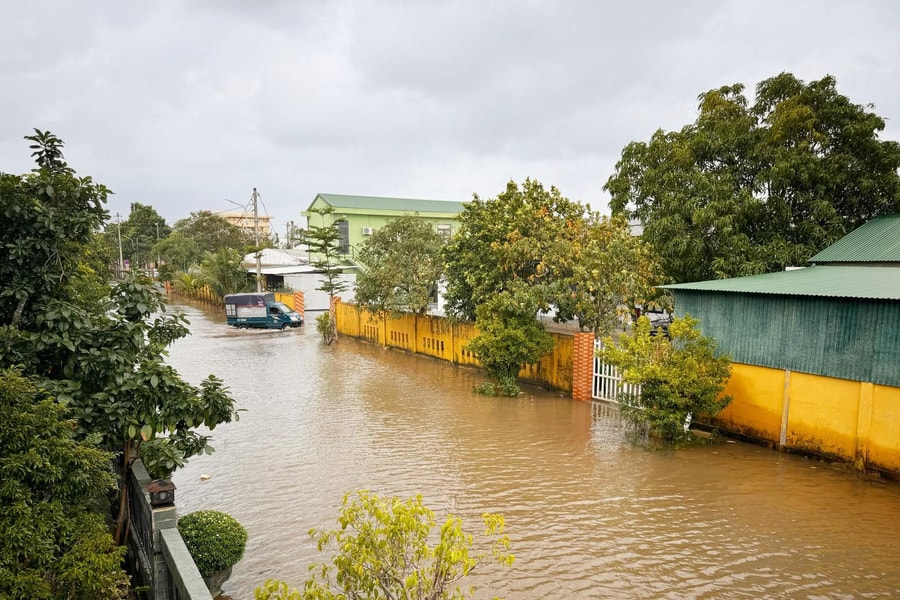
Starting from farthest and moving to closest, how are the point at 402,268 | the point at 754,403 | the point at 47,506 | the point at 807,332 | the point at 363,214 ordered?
the point at 363,214
the point at 402,268
the point at 754,403
the point at 807,332
the point at 47,506

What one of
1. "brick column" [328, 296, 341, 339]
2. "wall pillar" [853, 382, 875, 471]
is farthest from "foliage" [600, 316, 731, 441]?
"brick column" [328, 296, 341, 339]

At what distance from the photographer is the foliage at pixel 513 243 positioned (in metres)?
15.0

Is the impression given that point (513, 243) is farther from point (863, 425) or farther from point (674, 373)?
point (863, 425)

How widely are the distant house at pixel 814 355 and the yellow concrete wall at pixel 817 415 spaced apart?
0.6 inches

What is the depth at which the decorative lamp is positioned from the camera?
4992 mm

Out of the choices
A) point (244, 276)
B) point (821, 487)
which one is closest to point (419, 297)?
point (821, 487)

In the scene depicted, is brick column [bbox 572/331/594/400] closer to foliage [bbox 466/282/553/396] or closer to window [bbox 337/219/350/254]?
foliage [bbox 466/282/553/396]

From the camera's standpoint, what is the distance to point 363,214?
42.5 meters

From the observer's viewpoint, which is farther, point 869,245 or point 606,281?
point 606,281

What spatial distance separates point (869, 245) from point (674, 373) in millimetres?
7492

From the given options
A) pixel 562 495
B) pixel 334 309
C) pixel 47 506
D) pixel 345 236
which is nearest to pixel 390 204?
pixel 345 236

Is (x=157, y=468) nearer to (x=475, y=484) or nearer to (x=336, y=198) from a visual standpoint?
(x=475, y=484)

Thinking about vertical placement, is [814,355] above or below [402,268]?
below

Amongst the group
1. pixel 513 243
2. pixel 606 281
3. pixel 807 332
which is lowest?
pixel 807 332
